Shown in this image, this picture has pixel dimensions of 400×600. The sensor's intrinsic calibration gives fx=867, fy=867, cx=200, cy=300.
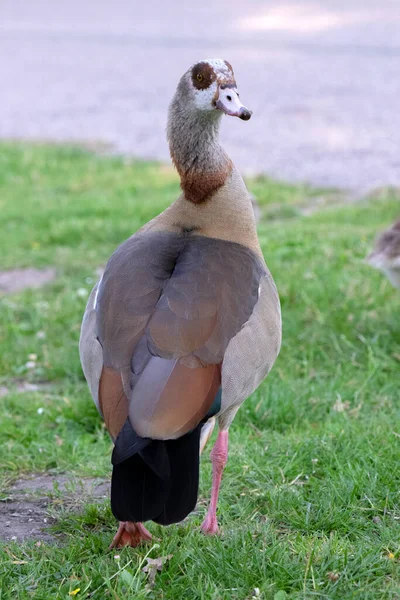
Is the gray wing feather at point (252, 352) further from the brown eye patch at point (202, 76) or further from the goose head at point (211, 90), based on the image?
the brown eye patch at point (202, 76)

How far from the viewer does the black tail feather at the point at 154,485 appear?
9.37ft

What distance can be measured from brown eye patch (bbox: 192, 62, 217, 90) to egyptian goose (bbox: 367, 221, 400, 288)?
2.06 meters

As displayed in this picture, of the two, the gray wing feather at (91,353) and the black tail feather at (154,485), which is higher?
the gray wing feather at (91,353)

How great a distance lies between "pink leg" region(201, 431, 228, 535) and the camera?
Result: 3.35 m

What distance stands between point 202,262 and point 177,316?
13.6 inches

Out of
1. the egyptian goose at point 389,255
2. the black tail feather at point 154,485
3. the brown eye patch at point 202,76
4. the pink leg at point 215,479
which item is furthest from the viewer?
the egyptian goose at point 389,255

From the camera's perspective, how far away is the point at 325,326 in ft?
18.2

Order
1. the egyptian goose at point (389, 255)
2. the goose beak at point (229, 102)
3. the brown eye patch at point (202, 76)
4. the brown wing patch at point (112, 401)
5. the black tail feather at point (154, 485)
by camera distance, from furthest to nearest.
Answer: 1. the egyptian goose at point (389, 255)
2. the brown eye patch at point (202, 76)
3. the goose beak at point (229, 102)
4. the brown wing patch at point (112, 401)
5. the black tail feather at point (154, 485)

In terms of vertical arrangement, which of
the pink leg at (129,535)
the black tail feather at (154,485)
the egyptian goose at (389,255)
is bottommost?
the pink leg at (129,535)

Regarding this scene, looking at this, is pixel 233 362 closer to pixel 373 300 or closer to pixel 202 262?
pixel 202 262

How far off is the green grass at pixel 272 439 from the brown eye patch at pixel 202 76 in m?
1.70

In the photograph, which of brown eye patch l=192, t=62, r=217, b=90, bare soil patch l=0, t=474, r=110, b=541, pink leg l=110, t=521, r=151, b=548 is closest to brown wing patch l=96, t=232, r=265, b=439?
pink leg l=110, t=521, r=151, b=548

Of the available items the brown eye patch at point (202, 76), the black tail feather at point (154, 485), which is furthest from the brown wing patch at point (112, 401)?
the brown eye patch at point (202, 76)

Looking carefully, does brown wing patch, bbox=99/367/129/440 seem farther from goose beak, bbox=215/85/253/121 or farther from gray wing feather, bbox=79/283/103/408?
goose beak, bbox=215/85/253/121
